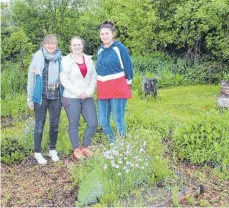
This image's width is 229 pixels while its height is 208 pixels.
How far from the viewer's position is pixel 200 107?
27.6 feet

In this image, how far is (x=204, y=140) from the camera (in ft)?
17.5

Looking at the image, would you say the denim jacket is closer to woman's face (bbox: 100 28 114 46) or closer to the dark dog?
woman's face (bbox: 100 28 114 46)

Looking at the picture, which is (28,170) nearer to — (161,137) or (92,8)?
(161,137)

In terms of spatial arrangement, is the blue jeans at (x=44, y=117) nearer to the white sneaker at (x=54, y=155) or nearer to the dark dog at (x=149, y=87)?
the white sneaker at (x=54, y=155)

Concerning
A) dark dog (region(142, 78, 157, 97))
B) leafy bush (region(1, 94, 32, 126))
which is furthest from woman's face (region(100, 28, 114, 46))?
dark dog (region(142, 78, 157, 97))

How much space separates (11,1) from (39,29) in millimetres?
1317

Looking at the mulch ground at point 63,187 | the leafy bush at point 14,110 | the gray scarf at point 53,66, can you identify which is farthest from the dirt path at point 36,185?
the leafy bush at point 14,110

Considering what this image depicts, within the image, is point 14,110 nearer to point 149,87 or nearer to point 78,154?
point 78,154

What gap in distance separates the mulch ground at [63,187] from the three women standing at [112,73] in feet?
2.85

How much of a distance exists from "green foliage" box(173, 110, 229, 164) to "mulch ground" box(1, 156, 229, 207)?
0.51 feet

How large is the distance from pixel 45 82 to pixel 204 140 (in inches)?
80.9

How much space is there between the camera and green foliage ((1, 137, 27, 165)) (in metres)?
5.57

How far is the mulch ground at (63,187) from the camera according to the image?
4.34 m

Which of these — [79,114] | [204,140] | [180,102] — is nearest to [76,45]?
[79,114]
